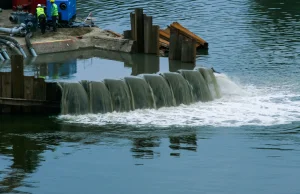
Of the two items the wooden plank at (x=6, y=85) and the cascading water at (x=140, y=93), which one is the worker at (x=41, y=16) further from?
the wooden plank at (x=6, y=85)

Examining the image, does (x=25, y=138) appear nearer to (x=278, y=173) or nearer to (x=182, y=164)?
(x=182, y=164)

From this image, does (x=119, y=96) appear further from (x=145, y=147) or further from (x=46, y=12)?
(x=46, y=12)

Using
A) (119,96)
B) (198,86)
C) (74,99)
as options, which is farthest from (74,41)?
(74,99)

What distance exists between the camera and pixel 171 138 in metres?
36.4

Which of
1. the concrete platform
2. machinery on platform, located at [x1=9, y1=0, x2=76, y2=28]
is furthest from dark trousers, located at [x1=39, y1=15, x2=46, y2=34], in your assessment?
machinery on platform, located at [x1=9, y1=0, x2=76, y2=28]

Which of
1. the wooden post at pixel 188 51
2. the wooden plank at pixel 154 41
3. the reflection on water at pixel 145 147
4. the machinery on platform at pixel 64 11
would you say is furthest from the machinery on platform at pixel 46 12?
the reflection on water at pixel 145 147

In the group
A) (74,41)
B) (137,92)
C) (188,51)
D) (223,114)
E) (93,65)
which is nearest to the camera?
(223,114)

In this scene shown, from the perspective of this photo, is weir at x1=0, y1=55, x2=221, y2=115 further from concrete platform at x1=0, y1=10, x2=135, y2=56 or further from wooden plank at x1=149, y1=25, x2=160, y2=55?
concrete platform at x1=0, y1=10, x2=135, y2=56

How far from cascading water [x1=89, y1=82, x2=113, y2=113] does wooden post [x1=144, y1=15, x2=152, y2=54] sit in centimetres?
1031

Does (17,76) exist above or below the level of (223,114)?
above

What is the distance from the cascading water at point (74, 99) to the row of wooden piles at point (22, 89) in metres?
0.39

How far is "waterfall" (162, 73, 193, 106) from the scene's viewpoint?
41.7 metres

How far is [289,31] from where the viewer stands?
60.2 meters

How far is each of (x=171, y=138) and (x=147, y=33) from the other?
14643 mm
